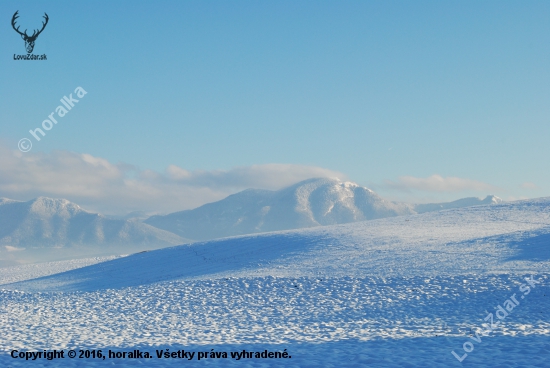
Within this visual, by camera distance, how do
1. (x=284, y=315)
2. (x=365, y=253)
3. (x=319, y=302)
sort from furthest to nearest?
→ (x=365, y=253) < (x=319, y=302) < (x=284, y=315)

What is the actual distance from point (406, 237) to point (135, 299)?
74.0 feet

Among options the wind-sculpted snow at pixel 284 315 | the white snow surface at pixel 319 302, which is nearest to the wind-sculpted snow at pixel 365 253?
the white snow surface at pixel 319 302

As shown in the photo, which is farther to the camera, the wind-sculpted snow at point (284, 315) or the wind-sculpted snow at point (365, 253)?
the wind-sculpted snow at point (365, 253)

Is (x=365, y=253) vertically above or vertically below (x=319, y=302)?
above

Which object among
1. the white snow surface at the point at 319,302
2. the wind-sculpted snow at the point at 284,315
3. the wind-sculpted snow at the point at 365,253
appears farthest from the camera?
the wind-sculpted snow at the point at 365,253

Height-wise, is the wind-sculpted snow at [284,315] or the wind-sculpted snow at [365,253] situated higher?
the wind-sculpted snow at [365,253]

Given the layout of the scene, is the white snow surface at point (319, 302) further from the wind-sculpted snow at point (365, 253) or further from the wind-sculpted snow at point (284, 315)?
the wind-sculpted snow at point (365, 253)

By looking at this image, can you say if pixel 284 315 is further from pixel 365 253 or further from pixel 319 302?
pixel 365 253

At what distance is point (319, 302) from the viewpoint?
23344 millimetres

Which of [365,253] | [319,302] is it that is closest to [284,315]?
[319,302]

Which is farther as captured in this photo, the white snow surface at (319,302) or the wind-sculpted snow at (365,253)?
the wind-sculpted snow at (365,253)

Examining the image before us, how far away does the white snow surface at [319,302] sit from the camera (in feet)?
49.7

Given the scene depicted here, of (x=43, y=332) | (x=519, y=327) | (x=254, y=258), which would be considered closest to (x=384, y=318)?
(x=519, y=327)

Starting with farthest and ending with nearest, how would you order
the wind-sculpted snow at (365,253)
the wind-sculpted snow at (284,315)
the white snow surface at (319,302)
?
the wind-sculpted snow at (365,253)
the wind-sculpted snow at (284,315)
the white snow surface at (319,302)
